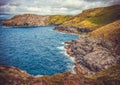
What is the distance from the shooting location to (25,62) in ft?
168

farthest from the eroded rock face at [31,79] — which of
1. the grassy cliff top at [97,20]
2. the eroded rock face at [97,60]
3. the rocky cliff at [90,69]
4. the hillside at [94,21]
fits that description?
the grassy cliff top at [97,20]

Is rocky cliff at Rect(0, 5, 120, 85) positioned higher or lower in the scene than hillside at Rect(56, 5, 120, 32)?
lower

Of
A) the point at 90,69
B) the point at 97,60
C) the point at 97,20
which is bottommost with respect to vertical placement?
the point at 90,69

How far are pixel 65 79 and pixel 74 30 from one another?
407 ft

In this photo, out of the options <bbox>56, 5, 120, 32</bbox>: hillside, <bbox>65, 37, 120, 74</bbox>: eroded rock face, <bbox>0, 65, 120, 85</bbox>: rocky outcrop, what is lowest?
<bbox>65, 37, 120, 74</bbox>: eroded rock face

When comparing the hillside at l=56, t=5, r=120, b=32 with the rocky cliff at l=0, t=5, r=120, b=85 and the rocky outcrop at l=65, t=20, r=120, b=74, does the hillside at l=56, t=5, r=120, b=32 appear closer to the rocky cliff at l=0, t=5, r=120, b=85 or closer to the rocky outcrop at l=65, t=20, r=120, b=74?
the rocky outcrop at l=65, t=20, r=120, b=74

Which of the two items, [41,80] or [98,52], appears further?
[98,52]

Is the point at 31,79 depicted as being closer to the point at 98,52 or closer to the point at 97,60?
the point at 97,60

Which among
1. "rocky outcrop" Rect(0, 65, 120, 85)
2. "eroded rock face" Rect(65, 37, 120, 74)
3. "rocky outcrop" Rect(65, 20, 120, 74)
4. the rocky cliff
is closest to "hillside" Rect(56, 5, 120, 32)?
"rocky outcrop" Rect(65, 20, 120, 74)

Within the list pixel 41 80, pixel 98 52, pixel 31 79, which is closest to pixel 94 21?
pixel 98 52

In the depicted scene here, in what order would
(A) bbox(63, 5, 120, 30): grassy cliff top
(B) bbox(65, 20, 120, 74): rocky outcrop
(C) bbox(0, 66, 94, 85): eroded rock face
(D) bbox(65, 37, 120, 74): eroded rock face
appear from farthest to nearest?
(A) bbox(63, 5, 120, 30): grassy cliff top
(B) bbox(65, 20, 120, 74): rocky outcrop
(D) bbox(65, 37, 120, 74): eroded rock face
(C) bbox(0, 66, 94, 85): eroded rock face

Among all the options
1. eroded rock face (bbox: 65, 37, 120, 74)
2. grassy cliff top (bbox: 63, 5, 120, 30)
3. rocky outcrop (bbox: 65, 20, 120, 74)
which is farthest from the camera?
grassy cliff top (bbox: 63, 5, 120, 30)

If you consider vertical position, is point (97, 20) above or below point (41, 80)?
above

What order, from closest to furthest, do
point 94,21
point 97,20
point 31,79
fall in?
point 31,79 < point 94,21 < point 97,20
